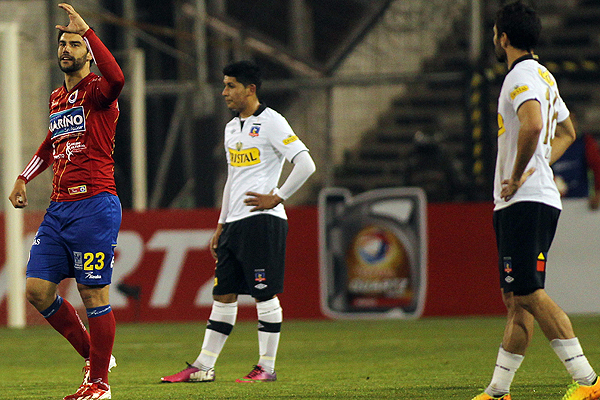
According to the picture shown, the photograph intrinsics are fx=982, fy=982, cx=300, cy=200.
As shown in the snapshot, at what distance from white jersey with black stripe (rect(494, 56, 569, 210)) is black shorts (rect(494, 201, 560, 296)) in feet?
0.17

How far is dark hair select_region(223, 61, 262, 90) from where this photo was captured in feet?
20.4

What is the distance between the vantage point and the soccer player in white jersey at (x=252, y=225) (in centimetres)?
608

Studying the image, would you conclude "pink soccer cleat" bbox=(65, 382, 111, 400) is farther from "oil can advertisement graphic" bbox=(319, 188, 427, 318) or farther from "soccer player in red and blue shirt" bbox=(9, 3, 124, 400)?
"oil can advertisement graphic" bbox=(319, 188, 427, 318)

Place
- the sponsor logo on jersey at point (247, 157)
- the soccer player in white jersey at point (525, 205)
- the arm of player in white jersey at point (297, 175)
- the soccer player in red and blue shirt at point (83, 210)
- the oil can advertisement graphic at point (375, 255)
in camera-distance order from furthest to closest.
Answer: the oil can advertisement graphic at point (375, 255) < the sponsor logo on jersey at point (247, 157) < the arm of player in white jersey at point (297, 175) < the soccer player in red and blue shirt at point (83, 210) < the soccer player in white jersey at point (525, 205)

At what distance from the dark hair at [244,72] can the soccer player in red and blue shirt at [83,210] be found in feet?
3.76

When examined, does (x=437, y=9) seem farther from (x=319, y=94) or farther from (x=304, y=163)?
(x=304, y=163)

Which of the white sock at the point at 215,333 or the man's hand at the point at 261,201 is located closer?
the man's hand at the point at 261,201

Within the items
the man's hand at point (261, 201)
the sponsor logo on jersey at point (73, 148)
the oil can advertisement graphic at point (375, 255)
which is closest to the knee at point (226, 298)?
the man's hand at point (261, 201)

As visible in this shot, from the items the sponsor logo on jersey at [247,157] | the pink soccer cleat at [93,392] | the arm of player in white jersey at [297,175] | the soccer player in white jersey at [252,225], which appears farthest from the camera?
the sponsor logo on jersey at [247,157]

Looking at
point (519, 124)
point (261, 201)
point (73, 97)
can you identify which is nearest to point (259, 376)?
point (261, 201)

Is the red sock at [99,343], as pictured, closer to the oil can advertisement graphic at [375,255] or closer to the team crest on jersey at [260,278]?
the team crest on jersey at [260,278]

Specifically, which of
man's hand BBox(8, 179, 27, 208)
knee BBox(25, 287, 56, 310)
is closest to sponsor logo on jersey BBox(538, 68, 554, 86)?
knee BBox(25, 287, 56, 310)

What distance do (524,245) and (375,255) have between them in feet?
23.6

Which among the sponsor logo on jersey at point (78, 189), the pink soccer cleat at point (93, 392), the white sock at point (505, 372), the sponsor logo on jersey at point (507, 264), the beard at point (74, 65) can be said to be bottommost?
the pink soccer cleat at point (93, 392)
